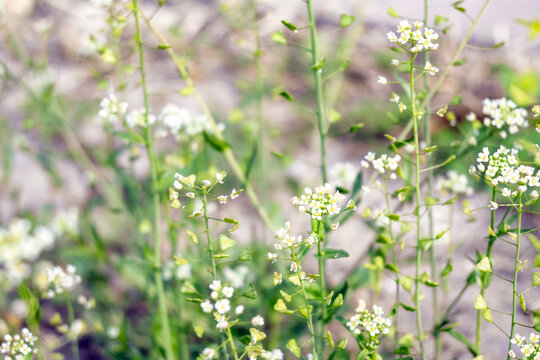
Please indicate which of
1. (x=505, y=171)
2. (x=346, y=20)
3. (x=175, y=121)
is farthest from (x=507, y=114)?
(x=175, y=121)

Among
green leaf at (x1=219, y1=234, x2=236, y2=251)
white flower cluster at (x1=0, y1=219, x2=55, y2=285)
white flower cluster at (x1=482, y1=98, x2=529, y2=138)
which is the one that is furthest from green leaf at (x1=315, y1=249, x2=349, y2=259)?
white flower cluster at (x1=0, y1=219, x2=55, y2=285)

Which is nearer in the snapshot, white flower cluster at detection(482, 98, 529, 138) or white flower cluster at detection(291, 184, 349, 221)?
white flower cluster at detection(291, 184, 349, 221)

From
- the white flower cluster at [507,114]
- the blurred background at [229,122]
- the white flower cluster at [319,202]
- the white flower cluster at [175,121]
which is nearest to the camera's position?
the white flower cluster at [319,202]

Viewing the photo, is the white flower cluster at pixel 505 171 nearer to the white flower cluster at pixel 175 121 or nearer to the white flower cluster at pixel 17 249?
the white flower cluster at pixel 175 121

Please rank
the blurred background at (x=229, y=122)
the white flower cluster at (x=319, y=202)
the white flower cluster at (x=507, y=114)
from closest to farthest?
the white flower cluster at (x=319, y=202)
the white flower cluster at (x=507, y=114)
the blurred background at (x=229, y=122)

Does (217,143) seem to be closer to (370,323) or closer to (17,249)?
(370,323)

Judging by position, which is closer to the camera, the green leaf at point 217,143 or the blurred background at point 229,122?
the green leaf at point 217,143

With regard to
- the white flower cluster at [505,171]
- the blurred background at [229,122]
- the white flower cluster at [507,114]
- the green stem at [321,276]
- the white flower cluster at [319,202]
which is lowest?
the blurred background at [229,122]

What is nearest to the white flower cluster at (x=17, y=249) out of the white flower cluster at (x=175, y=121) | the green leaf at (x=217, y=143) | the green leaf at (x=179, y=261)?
the white flower cluster at (x=175, y=121)

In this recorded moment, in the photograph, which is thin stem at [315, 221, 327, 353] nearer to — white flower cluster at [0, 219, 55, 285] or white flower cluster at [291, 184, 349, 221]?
white flower cluster at [291, 184, 349, 221]

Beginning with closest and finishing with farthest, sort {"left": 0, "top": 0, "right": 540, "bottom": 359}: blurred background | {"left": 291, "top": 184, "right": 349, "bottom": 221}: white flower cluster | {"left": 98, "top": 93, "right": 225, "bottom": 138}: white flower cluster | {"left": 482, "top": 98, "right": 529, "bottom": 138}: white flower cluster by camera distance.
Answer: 1. {"left": 291, "top": 184, "right": 349, "bottom": 221}: white flower cluster
2. {"left": 482, "top": 98, "right": 529, "bottom": 138}: white flower cluster
3. {"left": 98, "top": 93, "right": 225, "bottom": 138}: white flower cluster
4. {"left": 0, "top": 0, "right": 540, "bottom": 359}: blurred background

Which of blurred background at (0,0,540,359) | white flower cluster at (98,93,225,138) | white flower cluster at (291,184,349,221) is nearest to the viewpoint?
white flower cluster at (291,184,349,221)

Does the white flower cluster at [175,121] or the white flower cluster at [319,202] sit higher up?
the white flower cluster at [319,202]
